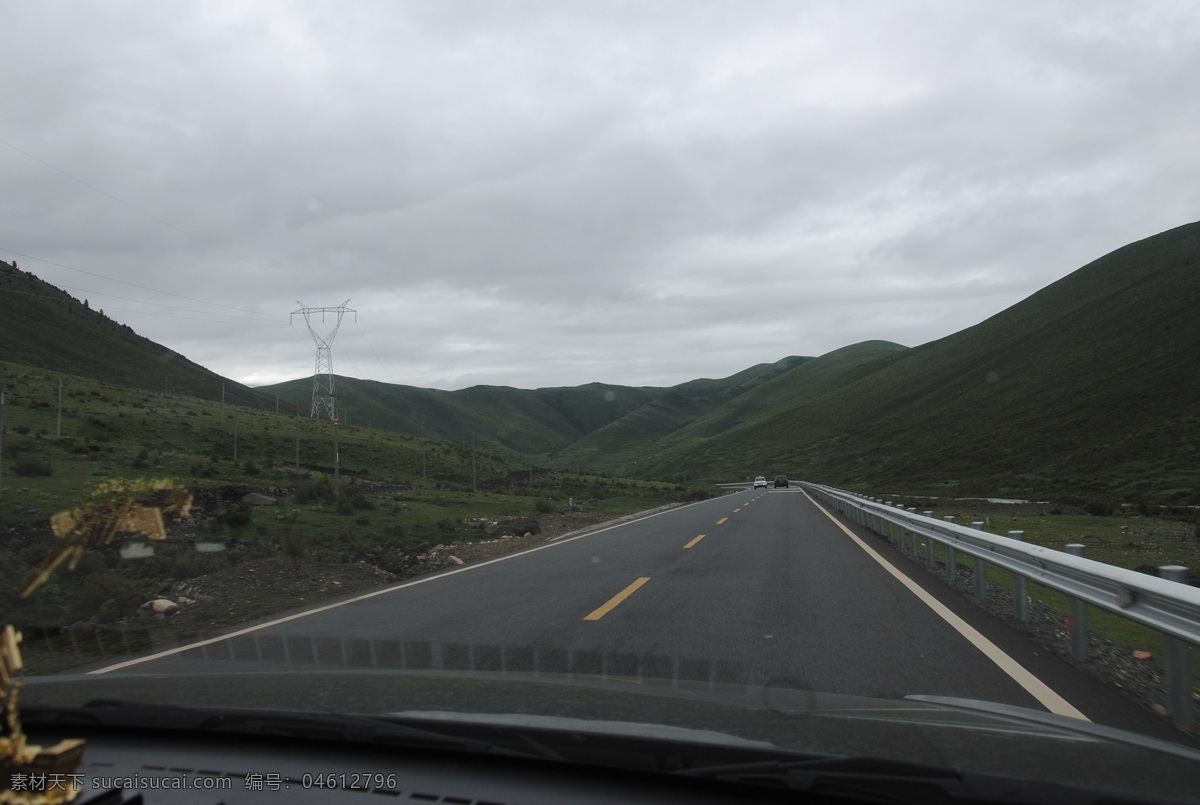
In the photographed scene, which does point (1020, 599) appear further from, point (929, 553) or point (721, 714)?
point (721, 714)

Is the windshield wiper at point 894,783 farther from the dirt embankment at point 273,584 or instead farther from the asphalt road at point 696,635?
the dirt embankment at point 273,584

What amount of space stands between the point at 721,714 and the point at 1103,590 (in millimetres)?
4222

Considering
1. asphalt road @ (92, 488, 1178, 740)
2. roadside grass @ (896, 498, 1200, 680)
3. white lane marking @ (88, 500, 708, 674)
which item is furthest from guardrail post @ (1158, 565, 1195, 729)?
white lane marking @ (88, 500, 708, 674)

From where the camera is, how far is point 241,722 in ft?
10.3

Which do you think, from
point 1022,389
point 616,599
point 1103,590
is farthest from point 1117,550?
point 1022,389

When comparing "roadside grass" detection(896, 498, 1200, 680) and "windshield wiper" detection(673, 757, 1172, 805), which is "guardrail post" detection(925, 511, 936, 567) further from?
"windshield wiper" detection(673, 757, 1172, 805)

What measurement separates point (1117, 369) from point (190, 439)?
8981 centimetres

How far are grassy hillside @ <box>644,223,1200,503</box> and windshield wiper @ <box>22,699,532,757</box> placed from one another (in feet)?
171

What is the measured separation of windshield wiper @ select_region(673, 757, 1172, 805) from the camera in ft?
7.80

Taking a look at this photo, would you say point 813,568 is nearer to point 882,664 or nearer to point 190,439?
point 882,664

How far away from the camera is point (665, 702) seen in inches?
137

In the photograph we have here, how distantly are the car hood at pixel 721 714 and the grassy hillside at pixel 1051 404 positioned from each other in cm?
5041

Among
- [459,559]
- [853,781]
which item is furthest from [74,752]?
[459,559]

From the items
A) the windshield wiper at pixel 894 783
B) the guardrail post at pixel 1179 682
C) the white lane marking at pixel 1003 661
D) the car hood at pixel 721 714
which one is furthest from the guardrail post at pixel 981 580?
the windshield wiper at pixel 894 783
